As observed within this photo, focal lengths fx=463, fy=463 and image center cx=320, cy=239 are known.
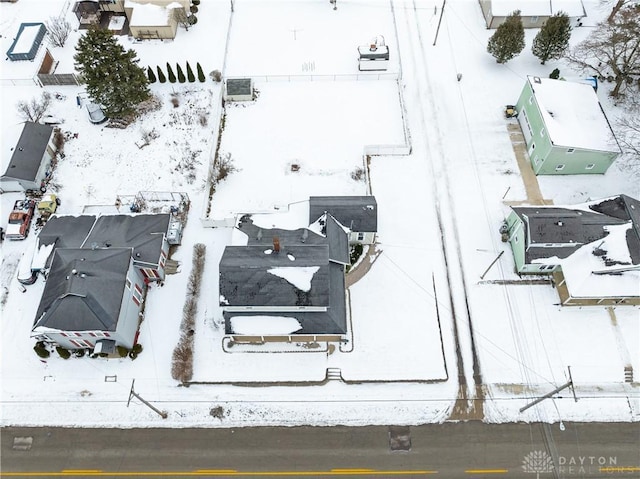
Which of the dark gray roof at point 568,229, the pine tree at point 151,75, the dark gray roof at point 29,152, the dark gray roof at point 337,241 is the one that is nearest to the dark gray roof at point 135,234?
the dark gray roof at point 29,152

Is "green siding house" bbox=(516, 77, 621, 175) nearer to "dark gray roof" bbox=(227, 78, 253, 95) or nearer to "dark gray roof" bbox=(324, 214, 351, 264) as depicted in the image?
"dark gray roof" bbox=(324, 214, 351, 264)

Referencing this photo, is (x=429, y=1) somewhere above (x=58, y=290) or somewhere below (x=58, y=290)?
above

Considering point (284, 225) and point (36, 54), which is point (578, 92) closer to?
point (284, 225)

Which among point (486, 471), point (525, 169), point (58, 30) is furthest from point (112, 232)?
point (525, 169)

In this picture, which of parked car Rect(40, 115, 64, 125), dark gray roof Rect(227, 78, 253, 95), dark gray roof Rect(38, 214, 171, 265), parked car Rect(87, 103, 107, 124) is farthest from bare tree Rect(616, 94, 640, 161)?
parked car Rect(40, 115, 64, 125)

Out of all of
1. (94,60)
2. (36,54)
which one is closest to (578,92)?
(94,60)

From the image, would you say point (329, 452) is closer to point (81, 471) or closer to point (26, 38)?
point (81, 471)

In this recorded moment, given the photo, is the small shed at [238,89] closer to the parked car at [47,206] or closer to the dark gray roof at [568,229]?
the parked car at [47,206]
